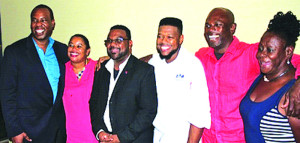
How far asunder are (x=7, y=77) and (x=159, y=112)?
150 cm

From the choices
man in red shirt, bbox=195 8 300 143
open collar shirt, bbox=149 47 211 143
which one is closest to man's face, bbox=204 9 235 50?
man in red shirt, bbox=195 8 300 143

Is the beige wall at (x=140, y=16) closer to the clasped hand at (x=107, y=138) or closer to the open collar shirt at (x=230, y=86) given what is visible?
the open collar shirt at (x=230, y=86)

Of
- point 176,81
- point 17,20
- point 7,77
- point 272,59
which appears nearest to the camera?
point 272,59

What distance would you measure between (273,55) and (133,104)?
114cm

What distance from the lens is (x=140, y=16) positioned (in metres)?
3.13

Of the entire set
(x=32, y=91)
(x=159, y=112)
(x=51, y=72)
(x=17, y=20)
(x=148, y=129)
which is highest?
(x=17, y=20)

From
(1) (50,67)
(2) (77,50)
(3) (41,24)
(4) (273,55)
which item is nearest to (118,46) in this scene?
(2) (77,50)

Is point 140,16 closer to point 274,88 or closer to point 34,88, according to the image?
point 34,88

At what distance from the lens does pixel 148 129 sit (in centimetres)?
231

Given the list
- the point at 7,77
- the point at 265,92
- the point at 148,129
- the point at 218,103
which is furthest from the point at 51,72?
the point at 265,92

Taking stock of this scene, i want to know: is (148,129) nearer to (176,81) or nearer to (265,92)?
(176,81)

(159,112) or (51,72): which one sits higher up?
(51,72)

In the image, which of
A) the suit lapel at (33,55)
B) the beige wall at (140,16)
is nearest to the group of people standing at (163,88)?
the suit lapel at (33,55)

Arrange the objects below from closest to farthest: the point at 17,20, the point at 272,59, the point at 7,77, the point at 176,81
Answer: the point at 272,59 < the point at 176,81 < the point at 7,77 < the point at 17,20
